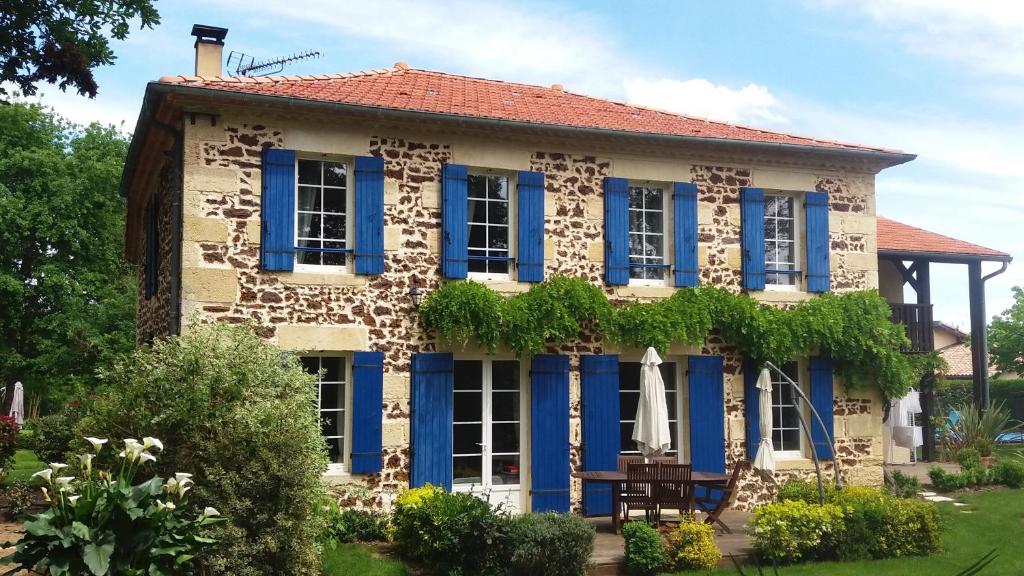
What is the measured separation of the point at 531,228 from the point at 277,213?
3104mm

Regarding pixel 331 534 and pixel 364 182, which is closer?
pixel 331 534

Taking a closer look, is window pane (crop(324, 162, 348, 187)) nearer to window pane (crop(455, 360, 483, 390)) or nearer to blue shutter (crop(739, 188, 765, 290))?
window pane (crop(455, 360, 483, 390))

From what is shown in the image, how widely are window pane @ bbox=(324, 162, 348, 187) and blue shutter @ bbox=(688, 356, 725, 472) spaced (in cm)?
504

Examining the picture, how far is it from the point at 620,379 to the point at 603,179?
262 centimetres

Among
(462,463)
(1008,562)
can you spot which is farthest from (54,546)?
(1008,562)

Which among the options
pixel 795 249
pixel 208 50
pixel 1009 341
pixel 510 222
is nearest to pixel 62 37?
pixel 208 50

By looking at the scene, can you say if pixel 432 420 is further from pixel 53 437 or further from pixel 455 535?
pixel 53 437

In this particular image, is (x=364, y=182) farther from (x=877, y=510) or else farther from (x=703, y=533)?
(x=877, y=510)

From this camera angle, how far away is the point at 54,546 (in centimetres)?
682

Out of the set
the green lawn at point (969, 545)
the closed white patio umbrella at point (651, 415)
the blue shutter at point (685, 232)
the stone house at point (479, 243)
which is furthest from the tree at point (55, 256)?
the green lawn at point (969, 545)

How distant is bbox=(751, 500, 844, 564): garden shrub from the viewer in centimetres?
963

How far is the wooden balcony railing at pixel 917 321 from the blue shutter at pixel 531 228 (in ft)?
25.6

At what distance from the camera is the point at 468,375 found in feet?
38.7

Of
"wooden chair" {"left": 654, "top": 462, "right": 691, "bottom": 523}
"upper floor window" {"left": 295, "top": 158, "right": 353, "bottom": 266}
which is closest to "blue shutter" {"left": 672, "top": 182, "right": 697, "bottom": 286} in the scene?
"wooden chair" {"left": 654, "top": 462, "right": 691, "bottom": 523}
